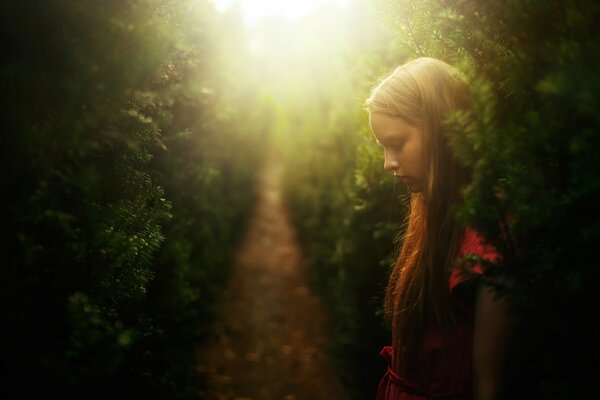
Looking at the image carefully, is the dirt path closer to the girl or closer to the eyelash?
the girl

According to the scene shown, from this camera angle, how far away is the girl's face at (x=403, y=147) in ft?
7.06

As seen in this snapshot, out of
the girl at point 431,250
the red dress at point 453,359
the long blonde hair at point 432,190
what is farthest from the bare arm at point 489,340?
the long blonde hair at point 432,190

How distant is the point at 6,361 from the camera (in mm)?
1623

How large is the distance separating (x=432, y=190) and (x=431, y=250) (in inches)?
10.3

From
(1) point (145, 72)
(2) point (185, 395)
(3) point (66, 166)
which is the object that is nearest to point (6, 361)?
(3) point (66, 166)

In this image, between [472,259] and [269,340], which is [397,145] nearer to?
[472,259]

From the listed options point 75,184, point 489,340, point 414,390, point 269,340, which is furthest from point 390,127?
point 269,340

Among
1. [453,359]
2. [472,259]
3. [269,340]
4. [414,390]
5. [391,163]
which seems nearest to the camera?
[472,259]

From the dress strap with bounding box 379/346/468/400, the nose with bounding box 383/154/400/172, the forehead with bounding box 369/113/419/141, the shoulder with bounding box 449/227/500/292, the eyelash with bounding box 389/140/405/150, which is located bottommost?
the dress strap with bounding box 379/346/468/400

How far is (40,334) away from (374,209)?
10.6 feet

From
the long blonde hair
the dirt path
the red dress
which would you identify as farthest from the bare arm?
the dirt path

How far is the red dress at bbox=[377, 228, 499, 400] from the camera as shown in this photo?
185 centimetres

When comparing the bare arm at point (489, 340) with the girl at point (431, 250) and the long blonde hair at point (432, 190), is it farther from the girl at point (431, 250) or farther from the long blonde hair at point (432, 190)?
the long blonde hair at point (432, 190)

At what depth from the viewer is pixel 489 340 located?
1.69 m
